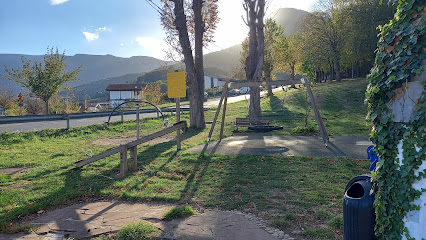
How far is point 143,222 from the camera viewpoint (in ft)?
14.2

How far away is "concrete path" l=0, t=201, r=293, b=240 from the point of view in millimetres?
4008

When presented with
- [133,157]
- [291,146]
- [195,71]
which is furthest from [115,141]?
[291,146]

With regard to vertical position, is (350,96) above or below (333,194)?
above

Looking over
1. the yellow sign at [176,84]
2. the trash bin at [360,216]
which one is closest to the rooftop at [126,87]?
the yellow sign at [176,84]

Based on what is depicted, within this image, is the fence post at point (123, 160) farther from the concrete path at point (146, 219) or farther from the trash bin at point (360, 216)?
the trash bin at point (360, 216)

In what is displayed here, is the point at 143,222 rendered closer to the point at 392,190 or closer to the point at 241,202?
the point at 241,202

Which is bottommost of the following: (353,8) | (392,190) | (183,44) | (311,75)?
(392,190)

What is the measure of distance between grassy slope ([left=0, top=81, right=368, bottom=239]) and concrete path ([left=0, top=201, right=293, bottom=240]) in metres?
0.32

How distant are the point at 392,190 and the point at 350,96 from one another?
2678 cm

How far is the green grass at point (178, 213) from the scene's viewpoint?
4.61 m

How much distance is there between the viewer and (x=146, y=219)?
4.57 m

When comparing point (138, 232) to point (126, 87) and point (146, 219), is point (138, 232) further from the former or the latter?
point (126, 87)

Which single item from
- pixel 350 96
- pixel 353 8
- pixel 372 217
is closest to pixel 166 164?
pixel 372 217

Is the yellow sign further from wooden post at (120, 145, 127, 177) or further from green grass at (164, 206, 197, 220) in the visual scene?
green grass at (164, 206, 197, 220)
